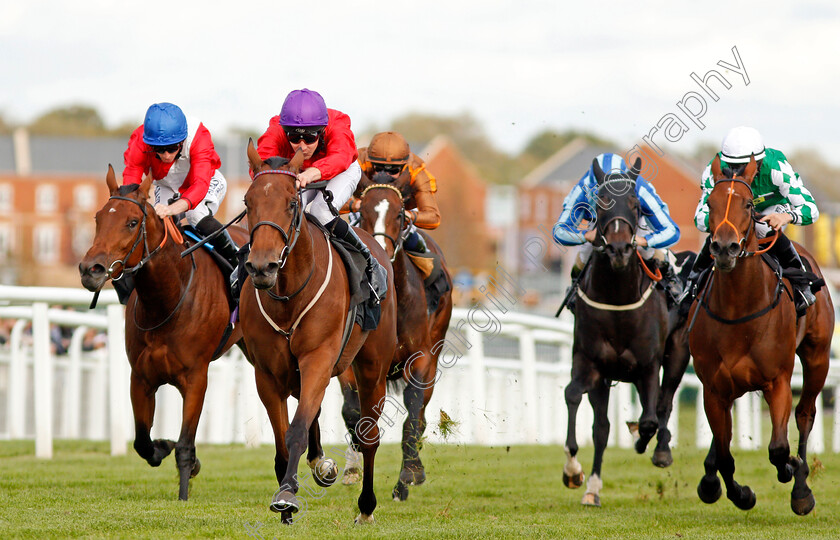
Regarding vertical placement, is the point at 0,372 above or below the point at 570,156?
below

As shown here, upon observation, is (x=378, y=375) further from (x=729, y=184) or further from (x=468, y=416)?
(x=468, y=416)

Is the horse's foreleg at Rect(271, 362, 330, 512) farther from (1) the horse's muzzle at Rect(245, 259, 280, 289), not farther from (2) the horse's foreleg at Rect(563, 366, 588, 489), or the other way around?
(2) the horse's foreleg at Rect(563, 366, 588, 489)

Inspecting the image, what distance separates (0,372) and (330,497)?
9.59 meters

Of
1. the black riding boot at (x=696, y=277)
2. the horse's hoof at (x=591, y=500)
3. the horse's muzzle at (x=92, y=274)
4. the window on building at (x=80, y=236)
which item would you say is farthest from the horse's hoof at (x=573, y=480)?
the window on building at (x=80, y=236)

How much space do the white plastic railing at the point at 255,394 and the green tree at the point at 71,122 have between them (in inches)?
2540

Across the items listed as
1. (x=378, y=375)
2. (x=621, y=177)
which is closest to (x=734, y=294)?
(x=621, y=177)

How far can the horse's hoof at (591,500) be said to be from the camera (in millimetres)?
7609

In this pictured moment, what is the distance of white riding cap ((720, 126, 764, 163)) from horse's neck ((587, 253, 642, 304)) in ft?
3.61

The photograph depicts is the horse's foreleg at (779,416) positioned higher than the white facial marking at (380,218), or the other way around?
the white facial marking at (380,218)

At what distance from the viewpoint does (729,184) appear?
21.0 feet

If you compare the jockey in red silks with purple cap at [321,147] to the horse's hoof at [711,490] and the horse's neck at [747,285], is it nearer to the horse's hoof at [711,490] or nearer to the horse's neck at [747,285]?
the horse's neck at [747,285]

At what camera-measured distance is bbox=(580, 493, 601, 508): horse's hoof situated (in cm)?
761

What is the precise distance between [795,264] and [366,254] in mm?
2741

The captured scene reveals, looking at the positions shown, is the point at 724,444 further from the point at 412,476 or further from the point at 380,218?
the point at 380,218
